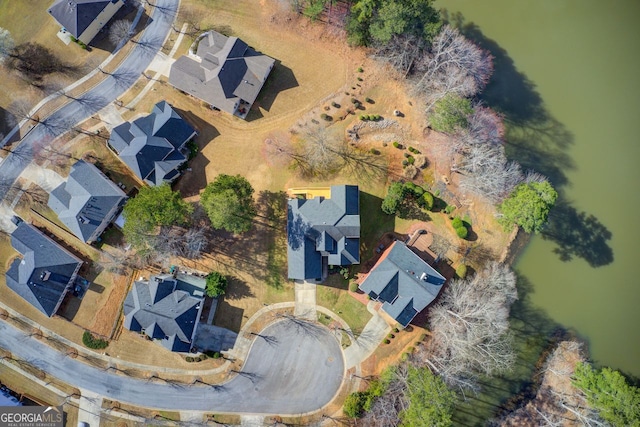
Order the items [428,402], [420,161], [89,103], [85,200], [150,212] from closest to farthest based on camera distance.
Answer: [428,402], [150,212], [85,200], [420,161], [89,103]

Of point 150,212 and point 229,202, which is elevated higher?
point 229,202

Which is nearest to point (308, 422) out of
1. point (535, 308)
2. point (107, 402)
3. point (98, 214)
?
point (107, 402)

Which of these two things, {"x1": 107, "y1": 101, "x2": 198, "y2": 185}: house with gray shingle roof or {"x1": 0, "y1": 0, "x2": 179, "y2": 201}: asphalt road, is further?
{"x1": 0, "y1": 0, "x2": 179, "y2": 201}: asphalt road

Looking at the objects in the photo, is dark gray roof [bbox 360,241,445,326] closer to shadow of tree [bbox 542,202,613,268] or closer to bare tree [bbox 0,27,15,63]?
shadow of tree [bbox 542,202,613,268]

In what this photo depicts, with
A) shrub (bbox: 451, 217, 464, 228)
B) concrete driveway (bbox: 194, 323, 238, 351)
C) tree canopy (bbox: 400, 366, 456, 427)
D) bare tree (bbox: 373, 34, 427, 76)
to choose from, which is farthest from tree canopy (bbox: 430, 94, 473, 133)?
concrete driveway (bbox: 194, 323, 238, 351)

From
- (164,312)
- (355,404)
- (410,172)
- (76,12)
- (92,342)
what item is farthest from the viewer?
(410,172)

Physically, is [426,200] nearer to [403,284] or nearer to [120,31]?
[403,284]

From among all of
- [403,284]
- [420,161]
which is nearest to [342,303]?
[403,284]
